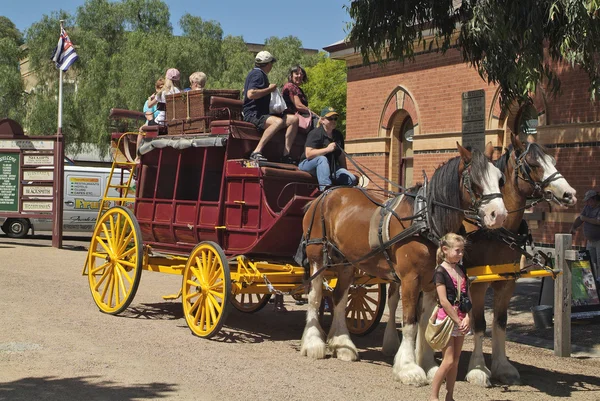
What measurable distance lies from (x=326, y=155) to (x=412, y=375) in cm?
298

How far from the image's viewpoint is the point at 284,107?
9156mm

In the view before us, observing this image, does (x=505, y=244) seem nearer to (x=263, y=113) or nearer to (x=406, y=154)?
(x=263, y=113)

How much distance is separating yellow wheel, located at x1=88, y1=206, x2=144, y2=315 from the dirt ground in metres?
0.24

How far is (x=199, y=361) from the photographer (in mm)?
7305

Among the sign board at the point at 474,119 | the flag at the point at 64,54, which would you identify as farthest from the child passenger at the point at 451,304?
the flag at the point at 64,54

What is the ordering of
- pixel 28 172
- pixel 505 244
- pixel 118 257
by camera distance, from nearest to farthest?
pixel 505 244 → pixel 118 257 → pixel 28 172

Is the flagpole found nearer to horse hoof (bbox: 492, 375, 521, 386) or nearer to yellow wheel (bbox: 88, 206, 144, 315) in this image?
yellow wheel (bbox: 88, 206, 144, 315)

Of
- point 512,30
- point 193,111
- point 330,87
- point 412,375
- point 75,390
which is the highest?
point 330,87

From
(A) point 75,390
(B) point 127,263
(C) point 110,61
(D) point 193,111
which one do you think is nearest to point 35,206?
(B) point 127,263

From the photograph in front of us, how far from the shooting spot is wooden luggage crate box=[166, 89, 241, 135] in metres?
9.48

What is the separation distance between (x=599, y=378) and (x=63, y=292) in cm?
773

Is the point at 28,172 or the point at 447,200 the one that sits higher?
the point at 28,172

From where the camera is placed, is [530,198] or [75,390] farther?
[530,198]

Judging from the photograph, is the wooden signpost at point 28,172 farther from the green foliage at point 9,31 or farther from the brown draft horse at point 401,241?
the green foliage at point 9,31
